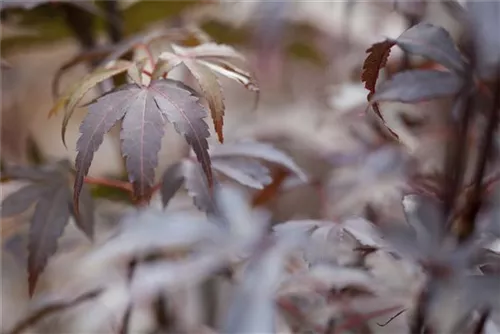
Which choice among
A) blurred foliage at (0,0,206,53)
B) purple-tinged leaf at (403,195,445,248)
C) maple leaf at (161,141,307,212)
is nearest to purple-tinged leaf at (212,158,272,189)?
maple leaf at (161,141,307,212)

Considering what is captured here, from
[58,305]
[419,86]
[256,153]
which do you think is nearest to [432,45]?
[419,86]

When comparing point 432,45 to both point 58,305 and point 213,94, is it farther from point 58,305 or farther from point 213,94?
point 58,305

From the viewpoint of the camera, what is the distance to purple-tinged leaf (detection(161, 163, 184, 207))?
1.79ft

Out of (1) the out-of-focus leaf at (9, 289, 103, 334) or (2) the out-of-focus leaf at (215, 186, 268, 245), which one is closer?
(2) the out-of-focus leaf at (215, 186, 268, 245)

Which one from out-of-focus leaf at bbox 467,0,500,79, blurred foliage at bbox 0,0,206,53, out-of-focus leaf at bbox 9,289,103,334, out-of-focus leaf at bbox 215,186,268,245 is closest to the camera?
out-of-focus leaf at bbox 467,0,500,79

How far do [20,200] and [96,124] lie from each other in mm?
166

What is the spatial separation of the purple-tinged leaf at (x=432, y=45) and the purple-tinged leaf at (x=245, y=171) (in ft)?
0.49

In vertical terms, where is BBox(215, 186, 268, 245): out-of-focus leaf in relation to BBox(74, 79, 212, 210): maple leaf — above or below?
below

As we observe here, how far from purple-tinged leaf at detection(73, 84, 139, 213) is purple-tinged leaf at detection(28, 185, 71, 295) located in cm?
11

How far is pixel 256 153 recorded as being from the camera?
1.87ft

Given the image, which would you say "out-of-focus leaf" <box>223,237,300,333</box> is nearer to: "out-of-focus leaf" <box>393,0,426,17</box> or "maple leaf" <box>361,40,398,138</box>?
"maple leaf" <box>361,40,398,138</box>

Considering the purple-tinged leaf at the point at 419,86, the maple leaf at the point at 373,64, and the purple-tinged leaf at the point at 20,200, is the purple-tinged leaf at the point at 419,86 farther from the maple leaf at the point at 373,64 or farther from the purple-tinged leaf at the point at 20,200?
the purple-tinged leaf at the point at 20,200

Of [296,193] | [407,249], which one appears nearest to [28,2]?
[407,249]

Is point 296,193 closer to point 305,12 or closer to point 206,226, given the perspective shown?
point 305,12
